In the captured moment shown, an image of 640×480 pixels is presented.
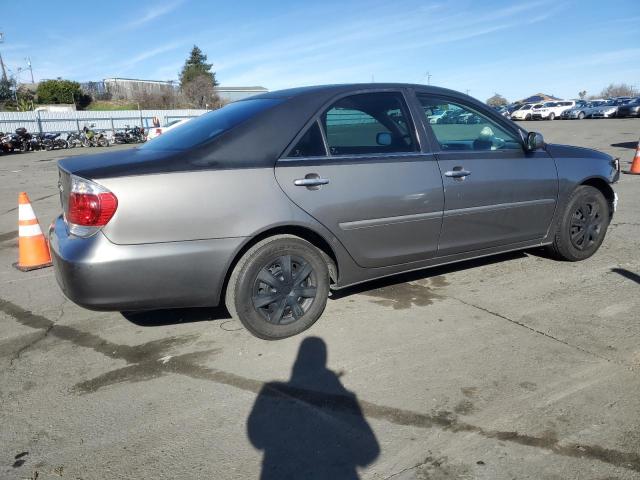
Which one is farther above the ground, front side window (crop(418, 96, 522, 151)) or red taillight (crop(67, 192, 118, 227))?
front side window (crop(418, 96, 522, 151))

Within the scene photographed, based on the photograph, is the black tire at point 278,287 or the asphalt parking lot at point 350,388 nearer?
the asphalt parking lot at point 350,388

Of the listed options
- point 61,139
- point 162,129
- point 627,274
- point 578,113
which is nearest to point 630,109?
point 578,113

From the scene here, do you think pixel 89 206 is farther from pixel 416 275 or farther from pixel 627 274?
pixel 627 274

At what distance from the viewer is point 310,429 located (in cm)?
246

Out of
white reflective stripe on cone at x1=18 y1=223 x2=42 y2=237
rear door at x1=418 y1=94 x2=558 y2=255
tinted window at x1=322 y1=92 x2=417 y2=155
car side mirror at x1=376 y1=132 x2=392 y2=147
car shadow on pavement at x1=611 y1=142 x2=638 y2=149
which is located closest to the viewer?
tinted window at x1=322 y1=92 x2=417 y2=155

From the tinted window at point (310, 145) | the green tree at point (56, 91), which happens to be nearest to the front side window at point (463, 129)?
the tinted window at point (310, 145)

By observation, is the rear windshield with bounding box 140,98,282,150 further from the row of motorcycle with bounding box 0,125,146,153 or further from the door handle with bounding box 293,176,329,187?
the row of motorcycle with bounding box 0,125,146,153

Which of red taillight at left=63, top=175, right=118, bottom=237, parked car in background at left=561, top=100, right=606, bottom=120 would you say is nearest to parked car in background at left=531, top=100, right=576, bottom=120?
parked car in background at left=561, top=100, right=606, bottom=120

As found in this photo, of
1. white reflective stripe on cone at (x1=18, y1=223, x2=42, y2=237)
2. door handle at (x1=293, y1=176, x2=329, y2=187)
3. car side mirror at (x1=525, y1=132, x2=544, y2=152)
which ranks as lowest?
white reflective stripe on cone at (x1=18, y1=223, x2=42, y2=237)

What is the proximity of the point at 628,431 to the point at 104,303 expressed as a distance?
2.87 meters

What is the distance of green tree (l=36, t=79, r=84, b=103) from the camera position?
58000mm

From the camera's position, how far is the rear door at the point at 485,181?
3.92 m

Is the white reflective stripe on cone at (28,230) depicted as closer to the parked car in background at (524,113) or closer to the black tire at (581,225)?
the black tire at (581,225)

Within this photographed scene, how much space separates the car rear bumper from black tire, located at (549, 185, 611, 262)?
3.19 m
